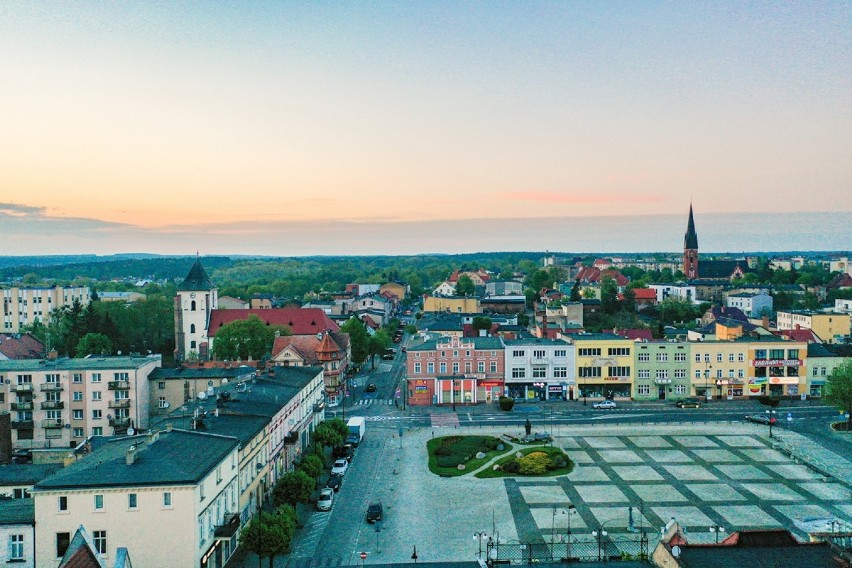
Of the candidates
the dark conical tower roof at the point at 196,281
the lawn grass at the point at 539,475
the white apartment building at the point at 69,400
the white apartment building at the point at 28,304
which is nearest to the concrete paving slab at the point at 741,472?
the lawn grass at the point at 539,475

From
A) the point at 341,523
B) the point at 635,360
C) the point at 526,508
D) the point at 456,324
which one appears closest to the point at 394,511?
the point at 341,523

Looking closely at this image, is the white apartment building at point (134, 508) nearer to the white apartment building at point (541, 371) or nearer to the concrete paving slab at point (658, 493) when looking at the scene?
the concrete paving slab at point (658, 493)

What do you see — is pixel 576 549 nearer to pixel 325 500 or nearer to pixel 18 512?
pixel 325 500

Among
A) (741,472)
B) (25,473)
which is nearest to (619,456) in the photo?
(741,472)

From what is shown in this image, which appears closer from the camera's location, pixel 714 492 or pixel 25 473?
pixel 25 473

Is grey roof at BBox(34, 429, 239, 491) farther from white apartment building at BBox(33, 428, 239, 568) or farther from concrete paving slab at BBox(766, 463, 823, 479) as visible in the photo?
concrete paving slab at BBox(766, 463, 823, 479)
